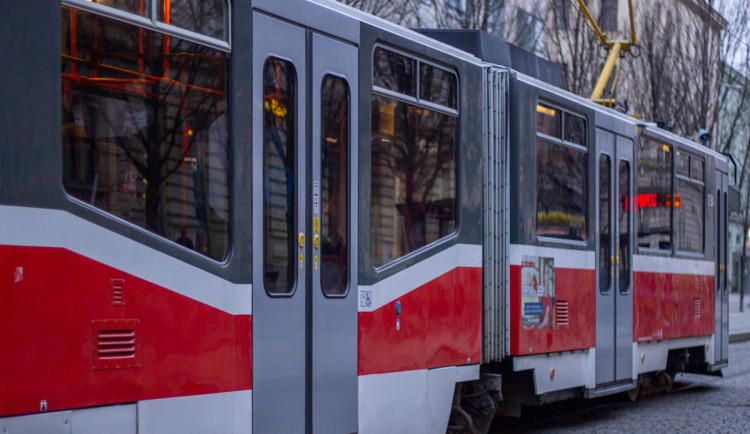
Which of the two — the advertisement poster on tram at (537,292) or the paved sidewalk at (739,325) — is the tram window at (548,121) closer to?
the advertisement poster on tram at (537,292)

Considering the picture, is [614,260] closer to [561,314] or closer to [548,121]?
[561,314]

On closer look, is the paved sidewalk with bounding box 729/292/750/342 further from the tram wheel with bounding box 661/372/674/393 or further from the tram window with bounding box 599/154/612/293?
the tram window with bounding box 599/154/612/293

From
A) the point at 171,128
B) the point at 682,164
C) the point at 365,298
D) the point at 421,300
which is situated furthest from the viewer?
the point at 682,164

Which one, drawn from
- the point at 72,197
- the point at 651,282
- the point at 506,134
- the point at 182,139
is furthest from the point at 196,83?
the point at 651,282

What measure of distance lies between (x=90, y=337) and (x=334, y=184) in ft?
7.03

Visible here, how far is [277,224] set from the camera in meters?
5.89

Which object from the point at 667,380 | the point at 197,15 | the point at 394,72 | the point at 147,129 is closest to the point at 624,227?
the point at 667,380

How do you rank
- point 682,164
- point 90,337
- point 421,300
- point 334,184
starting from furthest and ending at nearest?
1. point 682,164
2. point 421,300
3. point 334,184
4. point 90,337

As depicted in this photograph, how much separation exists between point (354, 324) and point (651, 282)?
19.4 ft

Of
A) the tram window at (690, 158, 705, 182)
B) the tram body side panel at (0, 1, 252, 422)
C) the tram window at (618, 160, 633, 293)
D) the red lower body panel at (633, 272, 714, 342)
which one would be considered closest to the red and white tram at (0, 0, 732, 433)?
the tram body side panel at (0, 1, 252, 422)

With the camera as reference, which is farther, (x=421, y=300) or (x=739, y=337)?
(x=739, y=337)

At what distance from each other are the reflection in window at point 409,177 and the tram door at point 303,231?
13.0 inches

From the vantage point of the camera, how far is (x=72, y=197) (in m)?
4.65

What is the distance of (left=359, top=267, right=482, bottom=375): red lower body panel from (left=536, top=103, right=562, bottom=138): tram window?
1.72m
